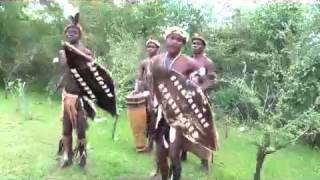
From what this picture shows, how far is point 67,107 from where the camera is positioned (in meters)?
7.97

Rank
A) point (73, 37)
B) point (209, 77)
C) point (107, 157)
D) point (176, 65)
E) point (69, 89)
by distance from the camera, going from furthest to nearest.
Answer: point (107, 157) < point (209, 77) < point (69, 89) < point (73, 37) < point (176, 65)

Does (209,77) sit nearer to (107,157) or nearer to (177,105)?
(177,105)

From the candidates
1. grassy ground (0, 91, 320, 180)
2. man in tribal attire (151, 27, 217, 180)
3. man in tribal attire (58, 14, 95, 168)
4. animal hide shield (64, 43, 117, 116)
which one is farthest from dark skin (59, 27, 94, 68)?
grassy ground (0, 91, 320, 180)

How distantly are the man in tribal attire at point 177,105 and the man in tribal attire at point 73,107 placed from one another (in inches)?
47.7

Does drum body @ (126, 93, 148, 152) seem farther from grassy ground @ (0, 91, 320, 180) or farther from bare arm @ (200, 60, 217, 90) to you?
bare arm @ (200, 60, 217, 90)

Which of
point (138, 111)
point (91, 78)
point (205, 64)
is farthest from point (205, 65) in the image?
point (91, 78)

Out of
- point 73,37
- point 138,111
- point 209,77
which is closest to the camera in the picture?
point 73,37

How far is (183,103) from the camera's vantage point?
274 inches

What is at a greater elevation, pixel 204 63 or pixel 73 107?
pixel 204 63

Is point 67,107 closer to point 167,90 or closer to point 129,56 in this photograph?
point 167,90

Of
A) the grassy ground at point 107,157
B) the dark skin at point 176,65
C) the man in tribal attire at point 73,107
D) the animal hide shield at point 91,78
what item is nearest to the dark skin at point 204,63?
the grassy ground at point 107,157

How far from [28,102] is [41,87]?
6.14 feet

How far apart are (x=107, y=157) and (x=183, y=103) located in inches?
93.7

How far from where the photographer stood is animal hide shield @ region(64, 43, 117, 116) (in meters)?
7.65
